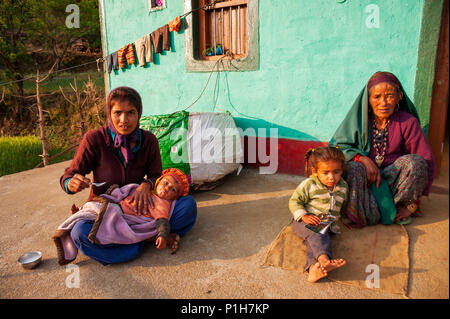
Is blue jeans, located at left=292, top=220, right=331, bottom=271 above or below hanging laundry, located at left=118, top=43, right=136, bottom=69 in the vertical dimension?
below

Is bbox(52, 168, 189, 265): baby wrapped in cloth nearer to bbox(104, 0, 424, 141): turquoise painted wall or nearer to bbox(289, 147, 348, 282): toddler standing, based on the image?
bbox(289, 147, 348, 282): toddler standing

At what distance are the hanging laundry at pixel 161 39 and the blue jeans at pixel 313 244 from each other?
4187 millimetres

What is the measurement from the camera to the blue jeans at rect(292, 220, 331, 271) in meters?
2.21

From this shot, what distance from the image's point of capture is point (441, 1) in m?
3.15

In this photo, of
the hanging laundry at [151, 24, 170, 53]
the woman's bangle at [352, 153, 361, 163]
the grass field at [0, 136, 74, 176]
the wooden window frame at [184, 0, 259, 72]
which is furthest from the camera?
the grass field at [0, 136, 74, 176]

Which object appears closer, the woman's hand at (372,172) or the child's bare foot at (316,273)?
the child's bare foot at (316,273)

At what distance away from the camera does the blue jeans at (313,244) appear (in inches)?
86.8

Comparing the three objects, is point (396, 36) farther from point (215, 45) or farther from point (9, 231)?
point (9, 231)

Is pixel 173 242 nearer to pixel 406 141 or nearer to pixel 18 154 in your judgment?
pixel 406 141

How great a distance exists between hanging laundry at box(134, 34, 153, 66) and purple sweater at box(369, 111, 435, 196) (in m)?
4.18

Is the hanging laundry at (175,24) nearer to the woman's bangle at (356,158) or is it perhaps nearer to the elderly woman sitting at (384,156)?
the elderly woman sitting at (384,156)

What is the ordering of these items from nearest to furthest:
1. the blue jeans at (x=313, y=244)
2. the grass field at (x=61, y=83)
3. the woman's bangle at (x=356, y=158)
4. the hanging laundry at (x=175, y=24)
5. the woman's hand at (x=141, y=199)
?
1. the blue jeans at (x=313, y=244)
2. the woman's hand at (x=141, y=199)
3. the woman's bangle at (x=356, y=158)
4. the hanging laundry at (x=175, y=24)
5. the grass field at (x=61, y=83)

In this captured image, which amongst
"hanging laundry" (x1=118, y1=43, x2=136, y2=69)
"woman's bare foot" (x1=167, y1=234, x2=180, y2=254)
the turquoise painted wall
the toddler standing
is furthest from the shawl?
"hanging laundry" (x1=118, y1=43, x2=136, y2=69)

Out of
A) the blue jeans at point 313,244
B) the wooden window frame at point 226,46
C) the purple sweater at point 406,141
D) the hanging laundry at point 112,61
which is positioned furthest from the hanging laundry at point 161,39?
the blue jeans at point 313,244
